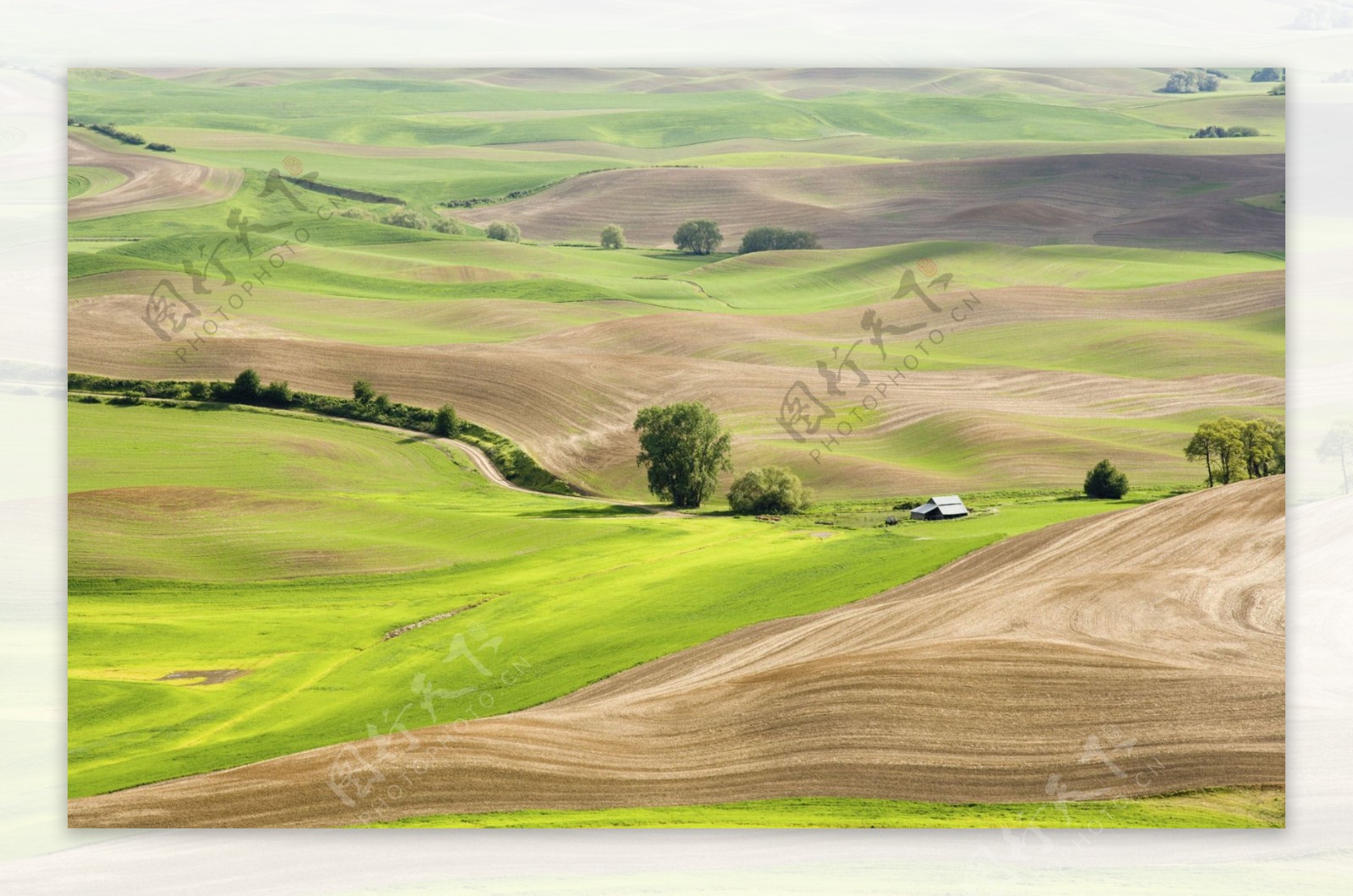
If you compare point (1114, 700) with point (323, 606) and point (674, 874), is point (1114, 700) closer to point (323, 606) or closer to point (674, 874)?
point (674, 874)

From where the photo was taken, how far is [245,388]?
456 inches

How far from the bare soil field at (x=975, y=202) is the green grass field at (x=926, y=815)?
16.9 ft

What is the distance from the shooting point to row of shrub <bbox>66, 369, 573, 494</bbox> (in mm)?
11297

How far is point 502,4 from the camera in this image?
11523 millimetres

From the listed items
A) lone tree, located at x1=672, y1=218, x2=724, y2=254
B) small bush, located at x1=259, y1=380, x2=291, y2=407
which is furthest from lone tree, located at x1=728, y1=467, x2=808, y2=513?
small bush, located at x1=259, y1=380, x2=291, y2=407

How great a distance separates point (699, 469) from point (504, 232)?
3.85m

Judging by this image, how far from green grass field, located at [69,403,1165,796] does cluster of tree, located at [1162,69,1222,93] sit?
3.85 metres

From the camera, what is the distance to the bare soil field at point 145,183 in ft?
37.5

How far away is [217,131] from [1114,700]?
9.76 metres

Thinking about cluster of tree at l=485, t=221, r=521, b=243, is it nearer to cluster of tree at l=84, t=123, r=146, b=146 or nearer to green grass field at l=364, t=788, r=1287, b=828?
cluster of tree at l=84, t=123, r=146, b=146

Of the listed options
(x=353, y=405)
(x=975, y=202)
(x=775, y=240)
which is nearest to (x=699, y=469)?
(x=775, y=240)

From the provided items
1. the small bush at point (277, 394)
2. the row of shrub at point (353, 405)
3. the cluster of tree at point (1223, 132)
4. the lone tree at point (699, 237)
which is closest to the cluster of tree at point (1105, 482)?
the cluster of tree at point (1223, 132)

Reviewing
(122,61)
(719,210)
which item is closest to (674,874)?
(719,210)

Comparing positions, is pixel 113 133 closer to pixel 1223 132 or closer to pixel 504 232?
pixel 504 232
